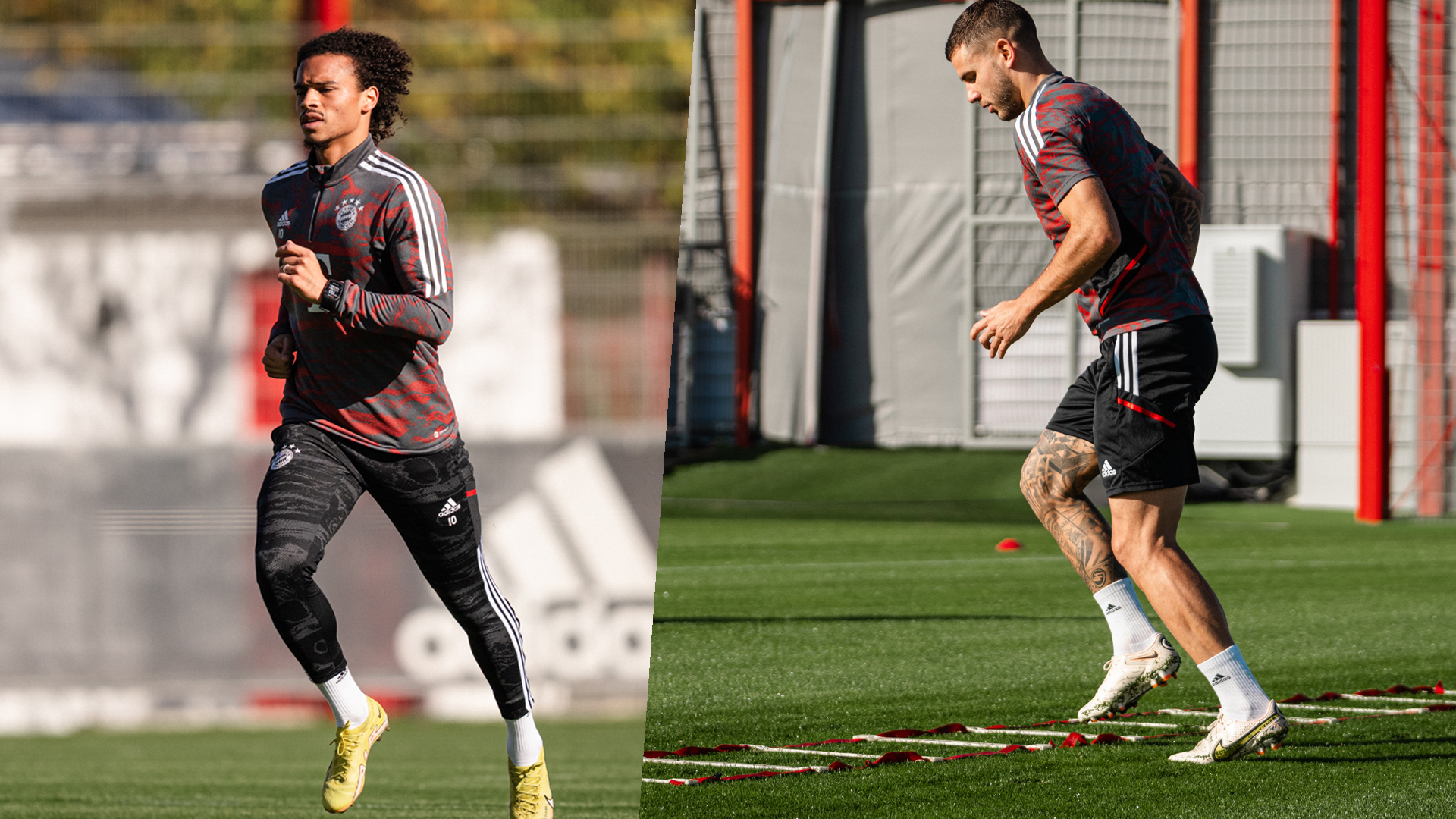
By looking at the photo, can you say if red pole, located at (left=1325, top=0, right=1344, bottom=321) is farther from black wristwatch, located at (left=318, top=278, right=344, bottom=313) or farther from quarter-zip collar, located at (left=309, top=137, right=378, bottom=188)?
black wristwatch, located at (left=318, top=278, right=344, bottom=313)

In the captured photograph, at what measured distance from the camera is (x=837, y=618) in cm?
536

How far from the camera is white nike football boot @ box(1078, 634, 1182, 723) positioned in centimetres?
288

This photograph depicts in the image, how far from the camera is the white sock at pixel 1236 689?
103 inches

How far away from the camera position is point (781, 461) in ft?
28.1

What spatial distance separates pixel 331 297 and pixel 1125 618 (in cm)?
157

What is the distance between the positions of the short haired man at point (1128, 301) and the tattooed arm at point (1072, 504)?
0.16m

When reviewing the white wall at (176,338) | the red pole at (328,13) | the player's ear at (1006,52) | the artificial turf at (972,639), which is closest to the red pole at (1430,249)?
the artificial turf at (972,639)

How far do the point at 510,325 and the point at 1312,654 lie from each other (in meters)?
2.95

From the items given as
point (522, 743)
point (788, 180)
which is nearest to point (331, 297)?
point (522, 743)

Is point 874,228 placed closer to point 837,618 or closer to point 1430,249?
point 1430,249

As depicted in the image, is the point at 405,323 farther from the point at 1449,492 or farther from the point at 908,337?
the point at 1449,492

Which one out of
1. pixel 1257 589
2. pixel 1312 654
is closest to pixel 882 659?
pixel 1312 654

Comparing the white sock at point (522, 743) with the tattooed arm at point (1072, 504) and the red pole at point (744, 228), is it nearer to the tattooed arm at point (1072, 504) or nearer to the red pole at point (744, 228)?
the tattooed arm at point (1072, 504)

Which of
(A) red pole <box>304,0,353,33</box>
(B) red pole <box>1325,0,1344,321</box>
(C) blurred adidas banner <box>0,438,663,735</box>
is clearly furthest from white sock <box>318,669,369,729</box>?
(B) red pole <box>1325,0,1344,321</box>
